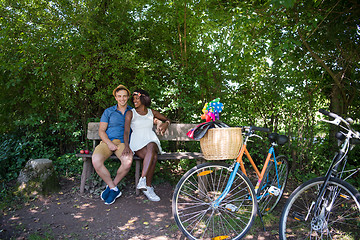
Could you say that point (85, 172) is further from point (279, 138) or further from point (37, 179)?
point (279, 138)

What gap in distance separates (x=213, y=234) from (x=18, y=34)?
4.49 m

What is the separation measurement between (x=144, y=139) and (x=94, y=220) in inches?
54.4

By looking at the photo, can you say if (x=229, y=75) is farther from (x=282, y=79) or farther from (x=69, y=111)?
(x=69, y=111)

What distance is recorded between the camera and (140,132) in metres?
4.46

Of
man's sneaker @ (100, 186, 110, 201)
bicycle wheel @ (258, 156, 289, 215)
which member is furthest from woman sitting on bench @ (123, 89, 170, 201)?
bicycle wheel @ (258, 156, 289, 215)

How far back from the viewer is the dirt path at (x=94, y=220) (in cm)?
324

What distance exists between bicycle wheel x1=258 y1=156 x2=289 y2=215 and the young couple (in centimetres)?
153

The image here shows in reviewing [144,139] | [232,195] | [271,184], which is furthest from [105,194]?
[271,184]

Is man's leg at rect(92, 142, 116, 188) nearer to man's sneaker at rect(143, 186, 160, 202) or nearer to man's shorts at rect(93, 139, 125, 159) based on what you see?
man's shorts at rect(93, 139, 125, 159)

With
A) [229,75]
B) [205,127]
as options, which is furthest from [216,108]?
[229,75]

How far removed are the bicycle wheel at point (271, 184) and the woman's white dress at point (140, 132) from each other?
70.0 inches

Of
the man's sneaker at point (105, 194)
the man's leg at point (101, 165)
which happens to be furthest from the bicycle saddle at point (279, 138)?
the man's sneaker at point (105, 194)

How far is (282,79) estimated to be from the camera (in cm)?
517

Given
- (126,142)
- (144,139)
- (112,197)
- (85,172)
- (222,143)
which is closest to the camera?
(222,143)
